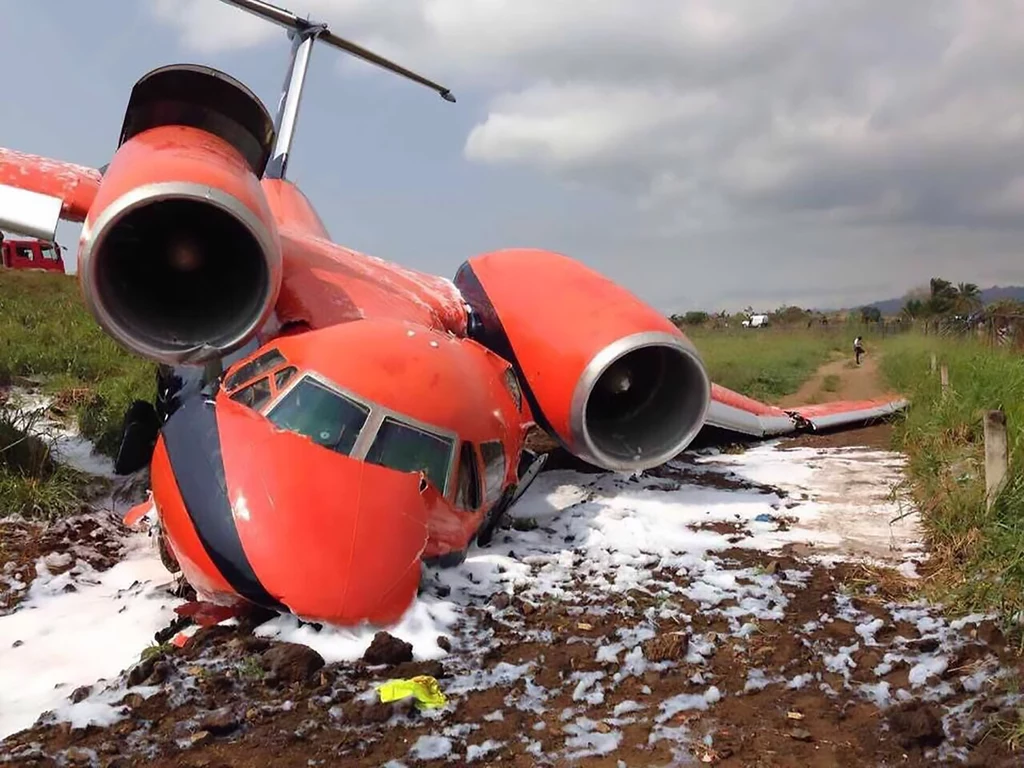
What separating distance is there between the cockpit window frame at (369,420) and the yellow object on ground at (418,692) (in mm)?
1513

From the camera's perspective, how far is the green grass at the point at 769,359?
2555 centimetres

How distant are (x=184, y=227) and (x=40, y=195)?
142 centimetres

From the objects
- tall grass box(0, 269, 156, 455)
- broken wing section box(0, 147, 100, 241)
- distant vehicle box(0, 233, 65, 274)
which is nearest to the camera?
broken wing section box(0, 147, 100, 241)

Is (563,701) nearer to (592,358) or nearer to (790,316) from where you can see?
(592,358)

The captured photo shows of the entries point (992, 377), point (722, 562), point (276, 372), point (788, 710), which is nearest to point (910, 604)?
point (722, 562)

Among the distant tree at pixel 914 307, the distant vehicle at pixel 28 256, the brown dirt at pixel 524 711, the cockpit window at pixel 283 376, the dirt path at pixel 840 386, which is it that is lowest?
the brown dirt at pixel 524 711

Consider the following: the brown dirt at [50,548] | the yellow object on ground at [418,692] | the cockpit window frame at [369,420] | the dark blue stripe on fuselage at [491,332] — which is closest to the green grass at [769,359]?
the dark blue stripe on fuselage at [491,332]

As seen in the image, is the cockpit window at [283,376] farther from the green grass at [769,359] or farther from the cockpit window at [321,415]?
the green grass at [769,359]

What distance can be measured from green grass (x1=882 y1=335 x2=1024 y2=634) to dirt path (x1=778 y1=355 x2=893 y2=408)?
8641 millimetres

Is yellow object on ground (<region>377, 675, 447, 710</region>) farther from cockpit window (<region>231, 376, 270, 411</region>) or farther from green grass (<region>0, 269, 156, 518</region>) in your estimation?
green grass (<region>0, 269, 156, 518</region>)

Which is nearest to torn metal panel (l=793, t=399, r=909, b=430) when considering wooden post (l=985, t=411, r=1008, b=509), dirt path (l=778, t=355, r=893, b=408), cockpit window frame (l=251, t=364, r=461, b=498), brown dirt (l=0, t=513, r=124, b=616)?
dirt path (l=778, t=355, r=893, b=408)

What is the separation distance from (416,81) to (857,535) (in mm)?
12832

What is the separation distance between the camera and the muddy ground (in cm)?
383

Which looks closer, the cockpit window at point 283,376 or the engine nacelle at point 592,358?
the cockpit window at point 283,376
